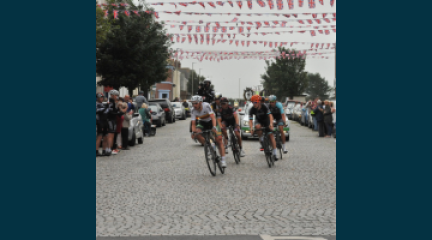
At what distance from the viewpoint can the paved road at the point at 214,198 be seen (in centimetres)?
650

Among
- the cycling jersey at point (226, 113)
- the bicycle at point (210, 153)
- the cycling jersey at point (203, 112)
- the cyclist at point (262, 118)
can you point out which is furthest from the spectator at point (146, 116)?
the bicycle at point (210, 153)

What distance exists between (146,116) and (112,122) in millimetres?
7612

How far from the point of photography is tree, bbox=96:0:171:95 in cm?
3544

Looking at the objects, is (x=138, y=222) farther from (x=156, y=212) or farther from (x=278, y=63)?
(x=278, y=63)

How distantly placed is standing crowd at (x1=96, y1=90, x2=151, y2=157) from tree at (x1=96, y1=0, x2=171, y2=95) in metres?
18.0

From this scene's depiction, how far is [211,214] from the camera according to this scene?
738 cm

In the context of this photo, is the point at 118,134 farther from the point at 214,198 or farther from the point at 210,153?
the point at 214,198

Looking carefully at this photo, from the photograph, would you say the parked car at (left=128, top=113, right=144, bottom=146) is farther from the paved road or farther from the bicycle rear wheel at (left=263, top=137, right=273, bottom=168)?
the bicycle rear wheel at (left=263, top=137, right=273, bottom=168)

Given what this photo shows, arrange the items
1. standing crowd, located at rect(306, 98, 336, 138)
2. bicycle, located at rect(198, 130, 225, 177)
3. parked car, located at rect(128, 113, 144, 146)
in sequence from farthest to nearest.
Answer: standing crowd, located at rect(306, 98, 336, 138), parked car, located at rect(128, 113, 144, 146), bicycle, located at rect(198, 130, 225, 177)

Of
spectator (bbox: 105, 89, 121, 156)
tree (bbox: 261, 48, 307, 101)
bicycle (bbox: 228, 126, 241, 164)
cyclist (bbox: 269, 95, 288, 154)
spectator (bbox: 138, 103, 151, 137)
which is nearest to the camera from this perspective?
bicycle (bbox: 228, 126, 241, 164)

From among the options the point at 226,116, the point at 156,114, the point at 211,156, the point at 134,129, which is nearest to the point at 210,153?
the point at 211,156

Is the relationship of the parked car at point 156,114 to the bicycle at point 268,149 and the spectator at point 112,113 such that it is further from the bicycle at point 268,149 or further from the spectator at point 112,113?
the bicycle at point 268,149

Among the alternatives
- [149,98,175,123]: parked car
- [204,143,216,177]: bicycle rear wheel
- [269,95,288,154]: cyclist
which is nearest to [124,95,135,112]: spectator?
[269,95,288,154]: cyclist

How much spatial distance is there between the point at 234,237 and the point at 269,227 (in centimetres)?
68
